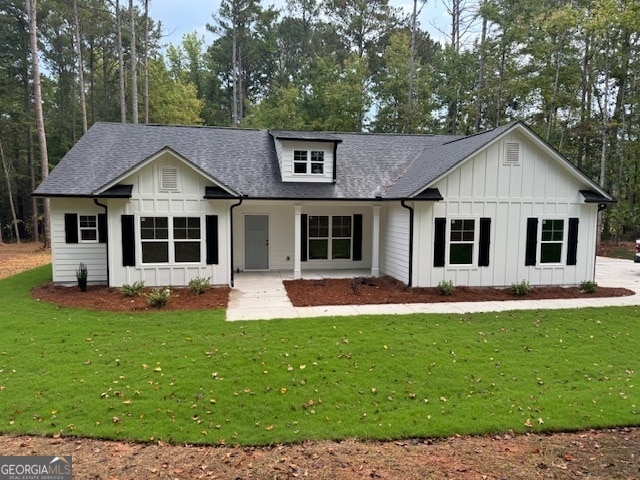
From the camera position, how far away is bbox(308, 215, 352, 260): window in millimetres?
15508

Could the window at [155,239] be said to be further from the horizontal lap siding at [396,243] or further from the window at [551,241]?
the window at [551,241]

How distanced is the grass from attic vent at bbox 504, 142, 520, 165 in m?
5.12

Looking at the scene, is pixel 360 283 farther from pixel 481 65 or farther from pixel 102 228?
pixel 481 65

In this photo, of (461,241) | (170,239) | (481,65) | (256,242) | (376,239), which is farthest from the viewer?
(481,65)

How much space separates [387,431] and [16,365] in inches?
223

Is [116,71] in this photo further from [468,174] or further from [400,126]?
[468,174]

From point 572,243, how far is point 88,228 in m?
14.5

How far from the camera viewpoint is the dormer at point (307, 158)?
14.3m

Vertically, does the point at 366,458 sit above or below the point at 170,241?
below

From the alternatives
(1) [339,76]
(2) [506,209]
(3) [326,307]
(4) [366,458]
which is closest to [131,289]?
(3) [326,307]

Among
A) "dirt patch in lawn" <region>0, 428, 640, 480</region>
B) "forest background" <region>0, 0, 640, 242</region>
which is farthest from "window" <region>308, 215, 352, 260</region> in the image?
"forest background" <region>0, 0, 640, 242</region>

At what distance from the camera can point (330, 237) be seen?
15664 mm

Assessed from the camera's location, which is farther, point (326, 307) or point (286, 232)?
point (286, 232)

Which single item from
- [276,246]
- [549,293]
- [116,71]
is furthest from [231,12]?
[549,293]
